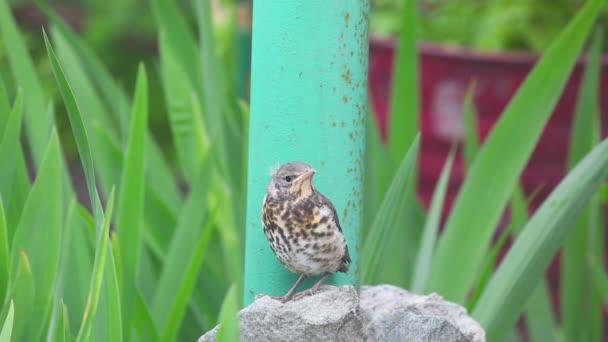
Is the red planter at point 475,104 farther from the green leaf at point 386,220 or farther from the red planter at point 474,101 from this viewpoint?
the green leaf at point 386,220

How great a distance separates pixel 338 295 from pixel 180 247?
44cm

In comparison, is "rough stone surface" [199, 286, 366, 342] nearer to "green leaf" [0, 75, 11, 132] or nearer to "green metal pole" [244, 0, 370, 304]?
"green metal pole" [244, 0, 370, 304]

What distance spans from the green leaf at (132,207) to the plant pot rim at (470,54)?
145 centimetres

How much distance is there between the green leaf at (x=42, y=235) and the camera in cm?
106

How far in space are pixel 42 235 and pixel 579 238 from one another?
848 millimetres

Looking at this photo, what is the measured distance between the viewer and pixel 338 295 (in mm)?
903

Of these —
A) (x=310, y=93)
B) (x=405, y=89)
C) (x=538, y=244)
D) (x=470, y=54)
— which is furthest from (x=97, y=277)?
(x=470, y=54)

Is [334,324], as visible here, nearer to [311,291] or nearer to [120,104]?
[311,291]

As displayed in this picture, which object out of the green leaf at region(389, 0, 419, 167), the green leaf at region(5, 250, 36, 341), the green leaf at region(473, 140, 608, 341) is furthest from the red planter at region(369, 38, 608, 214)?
the green leaf at region(5, 250, 36, 341)

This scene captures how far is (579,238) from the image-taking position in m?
1.48

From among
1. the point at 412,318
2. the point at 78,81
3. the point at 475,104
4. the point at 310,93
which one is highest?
the point at 310,93

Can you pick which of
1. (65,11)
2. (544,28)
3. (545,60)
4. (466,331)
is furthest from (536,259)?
(65,11)

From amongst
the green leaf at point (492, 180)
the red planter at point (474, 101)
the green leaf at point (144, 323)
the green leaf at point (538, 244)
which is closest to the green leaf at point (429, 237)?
the green leaf at point (492, 180)

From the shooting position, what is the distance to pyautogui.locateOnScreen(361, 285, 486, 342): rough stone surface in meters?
0.94
